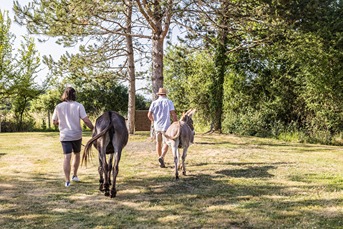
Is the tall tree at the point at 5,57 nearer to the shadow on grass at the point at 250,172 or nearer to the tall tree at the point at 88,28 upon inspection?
the tall tree at the point at 88,28

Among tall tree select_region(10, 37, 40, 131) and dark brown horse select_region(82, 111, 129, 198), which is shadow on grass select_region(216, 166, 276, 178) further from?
tall tree select_region(10, 37, 40, 131)

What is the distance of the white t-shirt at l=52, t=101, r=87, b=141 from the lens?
6.48 m

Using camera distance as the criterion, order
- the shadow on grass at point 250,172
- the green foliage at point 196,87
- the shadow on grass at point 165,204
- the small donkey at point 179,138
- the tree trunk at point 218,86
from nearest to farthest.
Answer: the shadow on grass at point 165,204 → the small donkey at point 179,138 → the shadow on grass at point 250,172 → the tree trunk at point 218,86 → the green foliage at point 196,87

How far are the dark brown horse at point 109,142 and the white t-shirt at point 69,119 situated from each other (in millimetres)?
623

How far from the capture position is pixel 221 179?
7.02m

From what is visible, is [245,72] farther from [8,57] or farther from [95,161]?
[8,57]

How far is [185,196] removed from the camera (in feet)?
18.7

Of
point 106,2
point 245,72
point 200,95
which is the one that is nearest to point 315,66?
point 245,72

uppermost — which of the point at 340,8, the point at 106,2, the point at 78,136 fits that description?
the point at 340,8

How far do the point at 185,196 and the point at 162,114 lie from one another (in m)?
3.00

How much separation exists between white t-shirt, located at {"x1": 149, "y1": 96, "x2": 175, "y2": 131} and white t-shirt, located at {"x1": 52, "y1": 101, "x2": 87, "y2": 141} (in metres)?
2.24

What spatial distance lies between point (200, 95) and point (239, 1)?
8.70 meters

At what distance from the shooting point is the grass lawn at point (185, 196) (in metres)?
4.45

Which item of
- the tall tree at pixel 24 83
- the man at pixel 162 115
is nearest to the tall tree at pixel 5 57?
the tall tree at pixel 24 83
